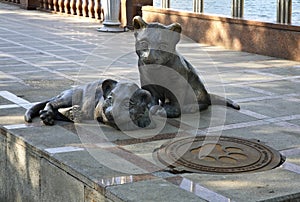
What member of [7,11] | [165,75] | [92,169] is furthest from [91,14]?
[92,169]

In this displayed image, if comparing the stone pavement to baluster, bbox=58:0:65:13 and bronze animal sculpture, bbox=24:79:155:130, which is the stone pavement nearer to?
bronze animal sculpture, bbox=24:79:155:130

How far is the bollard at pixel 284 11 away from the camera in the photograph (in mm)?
10789

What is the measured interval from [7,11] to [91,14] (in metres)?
4.27

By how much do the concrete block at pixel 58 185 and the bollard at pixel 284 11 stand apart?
6.69 m

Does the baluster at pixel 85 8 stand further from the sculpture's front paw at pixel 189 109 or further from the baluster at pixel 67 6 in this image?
the sculpture's front paw at pixel 189 109

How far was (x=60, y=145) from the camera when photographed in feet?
16.8

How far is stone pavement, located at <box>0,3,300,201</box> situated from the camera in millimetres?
4223

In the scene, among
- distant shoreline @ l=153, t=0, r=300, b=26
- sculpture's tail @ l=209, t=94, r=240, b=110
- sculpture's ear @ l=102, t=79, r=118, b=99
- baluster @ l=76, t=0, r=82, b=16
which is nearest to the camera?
sculpture's ear @ l=102, t=79, r=118, b=99

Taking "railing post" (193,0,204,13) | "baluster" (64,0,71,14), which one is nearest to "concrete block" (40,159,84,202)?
Answer: "railing post" (193,0,204,13)

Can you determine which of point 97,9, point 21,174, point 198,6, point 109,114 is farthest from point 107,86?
point 97,9

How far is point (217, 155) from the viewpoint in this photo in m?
4.95

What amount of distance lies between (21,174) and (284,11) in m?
6.59

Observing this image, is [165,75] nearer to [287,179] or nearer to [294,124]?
[294,124]

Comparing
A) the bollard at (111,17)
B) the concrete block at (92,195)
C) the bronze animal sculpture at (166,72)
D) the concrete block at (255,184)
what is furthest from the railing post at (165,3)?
the concrete block at (92,195)
